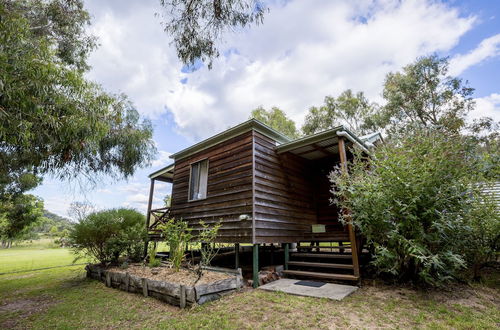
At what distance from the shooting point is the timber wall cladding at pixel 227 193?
575cm

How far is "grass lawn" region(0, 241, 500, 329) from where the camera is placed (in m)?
3.06

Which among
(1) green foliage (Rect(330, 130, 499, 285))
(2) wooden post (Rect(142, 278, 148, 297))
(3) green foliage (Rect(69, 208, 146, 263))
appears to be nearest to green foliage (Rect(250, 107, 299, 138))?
(3) green foliage (Rect(69, 208, 146, 263))

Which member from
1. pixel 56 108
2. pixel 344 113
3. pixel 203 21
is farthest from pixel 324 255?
pixel 344 113

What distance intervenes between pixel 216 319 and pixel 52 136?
437cm

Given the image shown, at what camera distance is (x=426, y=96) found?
15.5 metres

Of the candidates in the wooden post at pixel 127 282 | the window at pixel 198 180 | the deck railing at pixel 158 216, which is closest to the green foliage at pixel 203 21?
the window at pixel 198 180

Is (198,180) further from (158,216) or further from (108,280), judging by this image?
(108,280)

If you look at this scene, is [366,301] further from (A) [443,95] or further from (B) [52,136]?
(A) [443,95]

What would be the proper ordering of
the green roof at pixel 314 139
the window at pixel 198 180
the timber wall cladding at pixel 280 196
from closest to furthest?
the green roof at pixel 314 139, the timber wall cladding at pixel 280 196, the window at pixel 198 180

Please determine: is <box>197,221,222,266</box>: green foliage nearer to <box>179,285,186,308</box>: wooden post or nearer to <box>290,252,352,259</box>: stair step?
<box>179,285,186,308</box>: wooden post

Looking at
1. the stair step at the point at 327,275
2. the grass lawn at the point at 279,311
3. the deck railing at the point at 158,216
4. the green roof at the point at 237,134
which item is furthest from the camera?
the deck railing at the point at 158,216

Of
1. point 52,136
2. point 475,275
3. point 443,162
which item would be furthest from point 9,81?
point 475,275

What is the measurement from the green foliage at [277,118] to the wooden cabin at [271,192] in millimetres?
13604

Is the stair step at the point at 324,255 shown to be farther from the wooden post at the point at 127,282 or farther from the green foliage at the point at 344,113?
the green foliage at the point at 344,113
